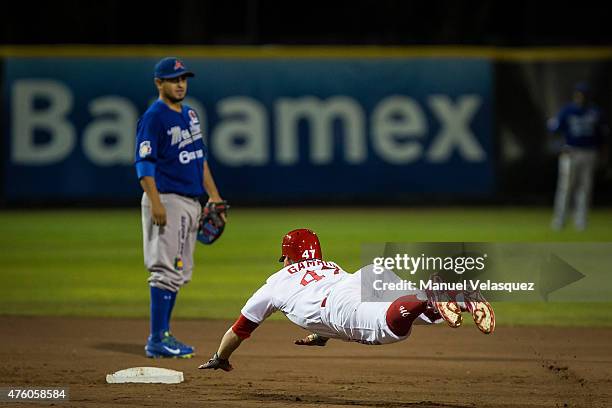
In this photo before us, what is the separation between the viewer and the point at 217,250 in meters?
15.1

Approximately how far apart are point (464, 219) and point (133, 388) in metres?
12.6

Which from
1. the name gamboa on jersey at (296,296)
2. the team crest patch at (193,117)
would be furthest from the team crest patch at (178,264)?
the name gamboa on jersey at (296,296)

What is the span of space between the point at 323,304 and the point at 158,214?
1.67 meters

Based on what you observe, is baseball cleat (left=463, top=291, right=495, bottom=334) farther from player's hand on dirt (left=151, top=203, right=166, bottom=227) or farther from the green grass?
the green grass

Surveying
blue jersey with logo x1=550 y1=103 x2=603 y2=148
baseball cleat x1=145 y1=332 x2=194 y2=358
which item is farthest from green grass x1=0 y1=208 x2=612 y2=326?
baseball cleat x1=145 y1=332 x2=194 y2=358

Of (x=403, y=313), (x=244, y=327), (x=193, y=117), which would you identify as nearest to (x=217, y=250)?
(x=193, y=117)

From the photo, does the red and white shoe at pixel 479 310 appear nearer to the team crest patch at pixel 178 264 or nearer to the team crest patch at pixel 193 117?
the team crest patch at pixel 178 264

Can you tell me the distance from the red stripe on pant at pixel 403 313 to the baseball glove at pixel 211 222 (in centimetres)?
Answer: 233

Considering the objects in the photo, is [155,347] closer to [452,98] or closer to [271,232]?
[271,232]

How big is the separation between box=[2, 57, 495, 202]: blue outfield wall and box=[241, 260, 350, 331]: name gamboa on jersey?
13790 mm

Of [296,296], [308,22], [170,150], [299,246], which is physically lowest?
[296,296]

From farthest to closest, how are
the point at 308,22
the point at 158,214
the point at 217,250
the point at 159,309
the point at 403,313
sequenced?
the point at 308,22 < the point at 217,250 < the point at 159,309 < the point at 158,214 < the point at 403,313

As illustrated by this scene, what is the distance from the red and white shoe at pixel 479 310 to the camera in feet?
19.7

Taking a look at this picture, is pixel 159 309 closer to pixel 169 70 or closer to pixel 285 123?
pixel 169 70
